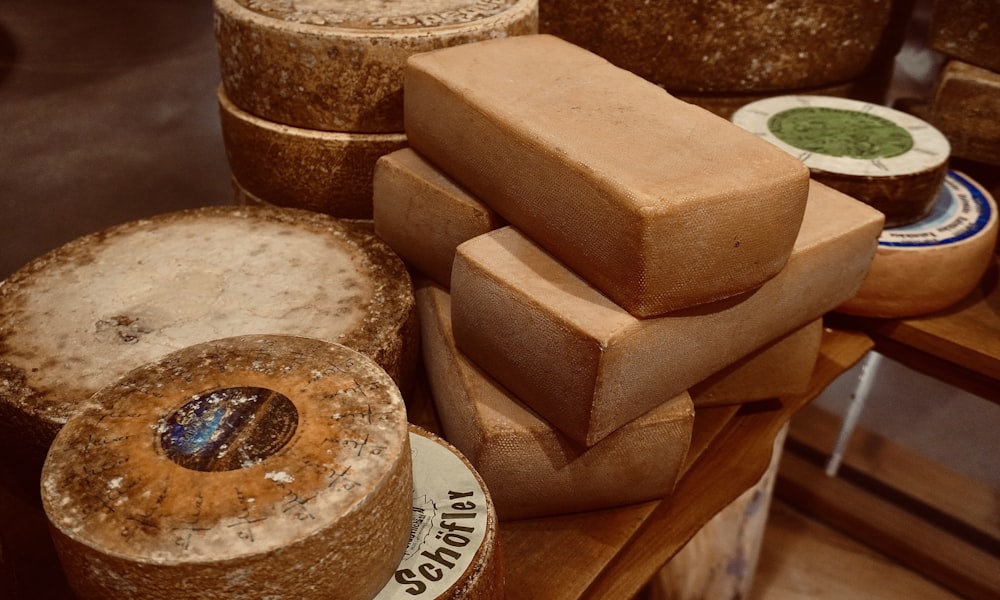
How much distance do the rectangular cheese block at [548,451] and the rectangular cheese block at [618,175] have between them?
230mm

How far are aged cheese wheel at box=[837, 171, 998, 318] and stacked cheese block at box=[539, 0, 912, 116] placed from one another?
0.55 metres

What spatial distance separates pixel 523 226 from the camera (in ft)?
4.20

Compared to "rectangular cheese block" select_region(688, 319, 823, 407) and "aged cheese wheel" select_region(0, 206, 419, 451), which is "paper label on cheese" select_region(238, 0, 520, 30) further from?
"rectangular cheese block" select_region(688, 319, 823, 407)

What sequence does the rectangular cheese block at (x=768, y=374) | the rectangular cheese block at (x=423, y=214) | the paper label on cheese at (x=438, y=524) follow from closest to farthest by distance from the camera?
the paper label on cheese at (x=438, y=524) → the rectangular cheese block at (x=423, y=214) → the rectangular cheese block at (x=768, y=374)

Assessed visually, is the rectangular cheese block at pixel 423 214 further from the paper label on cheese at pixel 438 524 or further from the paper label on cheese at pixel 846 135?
the paper label on cheese at pixel 846 135

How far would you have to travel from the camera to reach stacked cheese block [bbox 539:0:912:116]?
7.00 ft

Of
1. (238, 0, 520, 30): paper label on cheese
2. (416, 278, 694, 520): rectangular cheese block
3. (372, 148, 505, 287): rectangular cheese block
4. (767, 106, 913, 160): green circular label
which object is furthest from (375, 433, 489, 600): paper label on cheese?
(767, 106, 913, 160): green circular label

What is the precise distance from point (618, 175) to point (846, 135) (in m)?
1.00

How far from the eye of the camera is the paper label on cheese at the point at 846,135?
172cm

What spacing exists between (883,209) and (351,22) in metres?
1.15

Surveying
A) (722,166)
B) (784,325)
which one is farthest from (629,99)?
(784,325)

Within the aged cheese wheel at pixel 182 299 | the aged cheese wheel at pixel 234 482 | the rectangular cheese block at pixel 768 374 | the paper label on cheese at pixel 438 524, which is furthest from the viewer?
the rectangular cheese block at pixel 768 374

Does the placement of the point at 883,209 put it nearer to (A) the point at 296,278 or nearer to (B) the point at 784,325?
(B) the point at 784,325

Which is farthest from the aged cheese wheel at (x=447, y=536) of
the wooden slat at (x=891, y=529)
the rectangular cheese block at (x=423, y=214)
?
the wooden slat at (x=891, y=529)
